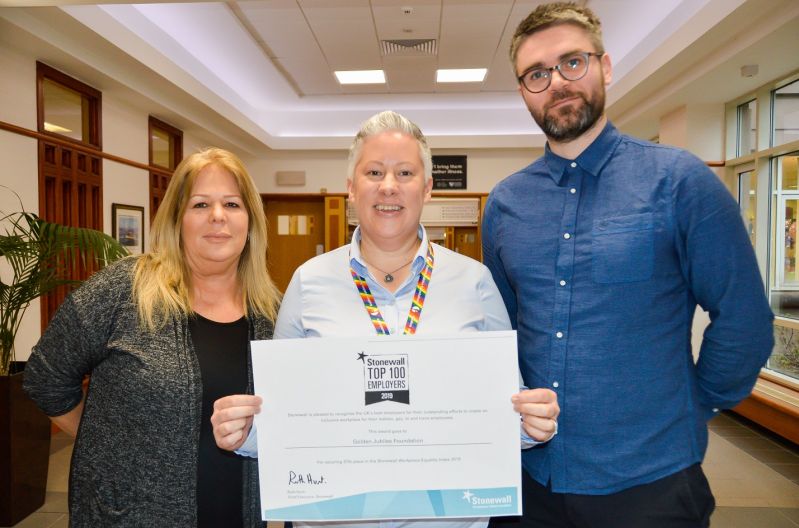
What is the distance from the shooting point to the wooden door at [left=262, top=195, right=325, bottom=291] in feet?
35.8

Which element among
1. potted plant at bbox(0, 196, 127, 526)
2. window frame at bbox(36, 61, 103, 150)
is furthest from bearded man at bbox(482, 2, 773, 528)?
window frame at bbox(36, 61, 103, 150)

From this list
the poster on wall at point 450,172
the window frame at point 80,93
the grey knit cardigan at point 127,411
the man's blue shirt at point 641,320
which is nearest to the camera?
the man's blue shirt at point 641,320

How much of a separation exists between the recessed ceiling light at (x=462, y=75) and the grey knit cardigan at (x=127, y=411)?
694 cm

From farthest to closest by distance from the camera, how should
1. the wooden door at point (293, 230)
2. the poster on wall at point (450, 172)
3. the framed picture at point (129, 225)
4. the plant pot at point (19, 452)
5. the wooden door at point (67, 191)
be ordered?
the wooden door at point (293, 230), the poster on wall at point (450, 172), the framed picture at point (129, 225), the wooden door at point (67, 191), the plant pot at point (19, 452)

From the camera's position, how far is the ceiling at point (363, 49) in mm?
4676

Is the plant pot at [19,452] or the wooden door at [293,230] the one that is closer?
the plant pot at [19,452]

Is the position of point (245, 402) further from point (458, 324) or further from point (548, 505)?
point (548, 505)

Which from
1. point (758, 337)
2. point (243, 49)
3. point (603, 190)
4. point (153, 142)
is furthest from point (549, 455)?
point (153, 142)

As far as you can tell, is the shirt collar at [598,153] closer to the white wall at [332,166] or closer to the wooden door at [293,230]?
the white wall at [332,166]

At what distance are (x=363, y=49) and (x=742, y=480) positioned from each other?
5977 mm

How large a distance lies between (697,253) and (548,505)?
79cm

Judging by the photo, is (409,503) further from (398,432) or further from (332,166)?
(332,166)

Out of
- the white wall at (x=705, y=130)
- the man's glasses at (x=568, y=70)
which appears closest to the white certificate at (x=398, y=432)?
the man's glasses at (x=568, y=70)

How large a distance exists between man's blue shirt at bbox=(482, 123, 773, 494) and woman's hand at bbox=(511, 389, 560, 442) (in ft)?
0.64
